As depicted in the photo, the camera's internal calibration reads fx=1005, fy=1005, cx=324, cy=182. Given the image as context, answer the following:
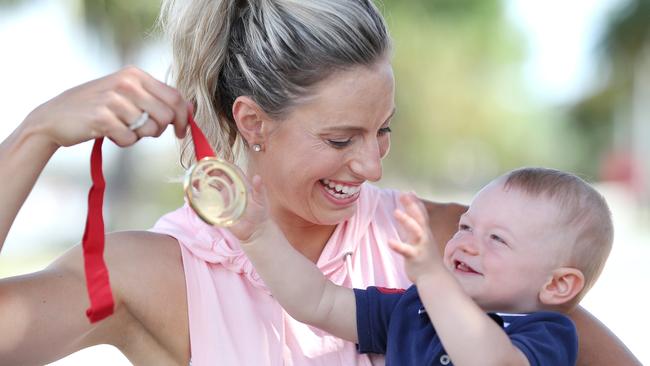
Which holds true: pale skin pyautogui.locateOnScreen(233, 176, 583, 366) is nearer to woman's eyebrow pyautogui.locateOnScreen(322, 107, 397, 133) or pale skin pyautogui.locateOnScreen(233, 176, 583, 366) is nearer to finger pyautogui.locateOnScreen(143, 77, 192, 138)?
finger pyautogui.locateOnScreen(143, 77, 192, 138)

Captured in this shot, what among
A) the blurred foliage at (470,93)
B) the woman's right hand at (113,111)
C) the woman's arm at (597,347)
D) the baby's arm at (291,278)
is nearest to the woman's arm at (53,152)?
the woman's right hand at (113,111)

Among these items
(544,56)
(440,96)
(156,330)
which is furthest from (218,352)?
(544,56)

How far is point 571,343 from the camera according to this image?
8.00 ft

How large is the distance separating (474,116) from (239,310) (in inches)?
1144

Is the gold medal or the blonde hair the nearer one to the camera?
the gold medal

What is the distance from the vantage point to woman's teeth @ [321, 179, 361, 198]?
2.79 meters

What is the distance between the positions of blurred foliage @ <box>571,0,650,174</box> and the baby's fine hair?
35390 mm

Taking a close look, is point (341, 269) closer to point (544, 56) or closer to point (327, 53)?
point (327, 53)

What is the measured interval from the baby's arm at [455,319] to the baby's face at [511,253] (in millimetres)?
276

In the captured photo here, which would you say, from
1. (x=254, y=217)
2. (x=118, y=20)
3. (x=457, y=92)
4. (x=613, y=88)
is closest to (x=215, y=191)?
(x=254, y=217)

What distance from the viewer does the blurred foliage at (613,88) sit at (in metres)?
36.7

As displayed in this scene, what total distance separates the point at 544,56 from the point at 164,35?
30.2m

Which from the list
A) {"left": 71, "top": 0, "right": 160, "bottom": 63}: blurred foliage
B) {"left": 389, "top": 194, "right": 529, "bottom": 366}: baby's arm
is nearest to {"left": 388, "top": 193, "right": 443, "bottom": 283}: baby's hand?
{"left": 389, "top": 194, "right": 529, "bottom": 366}: baby's arm

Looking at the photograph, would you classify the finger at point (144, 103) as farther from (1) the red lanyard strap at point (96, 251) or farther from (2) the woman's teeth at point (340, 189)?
(2) the woman's teeth at point (340, 189)
